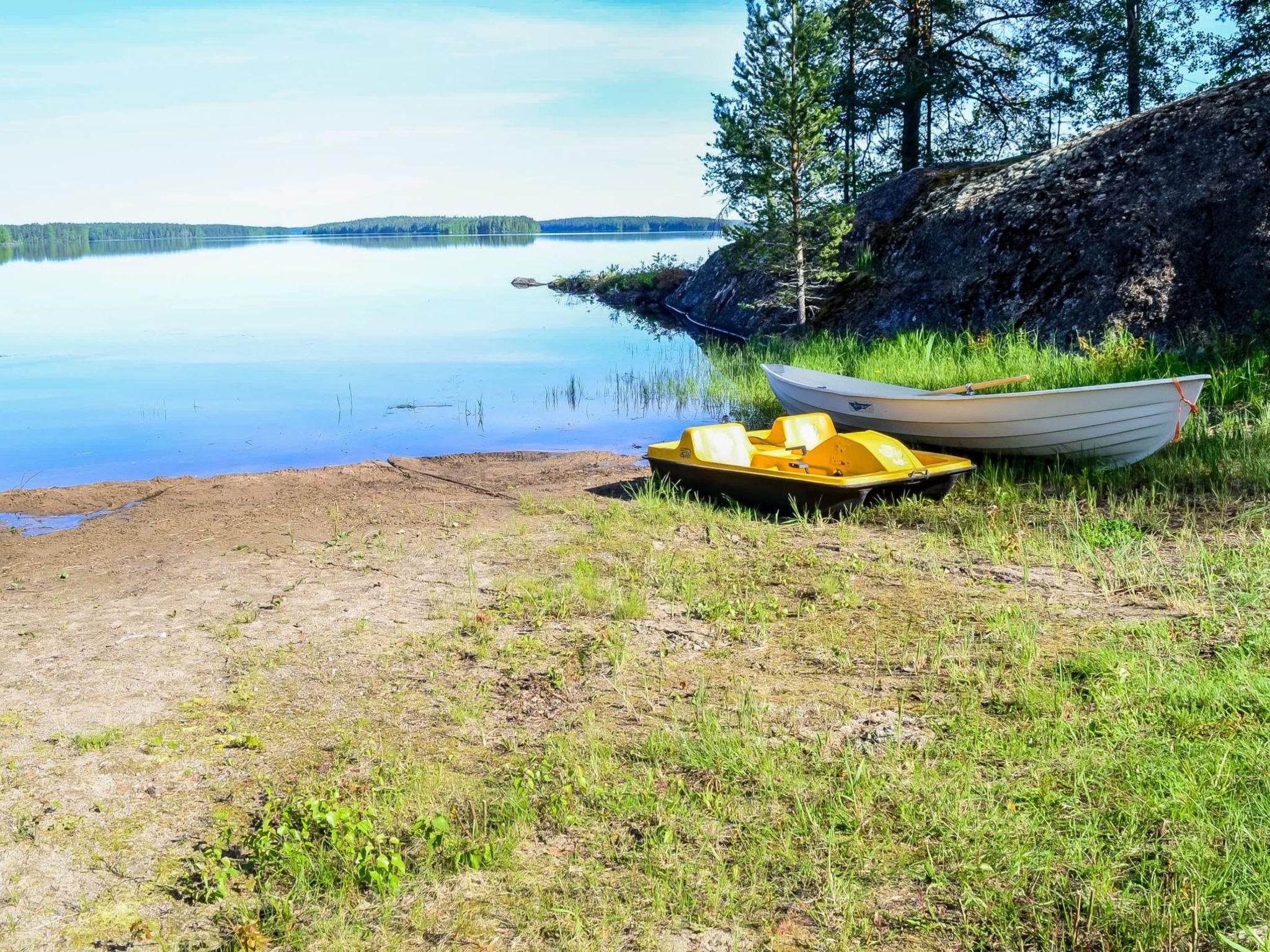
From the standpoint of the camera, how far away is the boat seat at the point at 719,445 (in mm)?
9562

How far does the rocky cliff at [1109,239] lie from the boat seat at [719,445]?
23.4 feet

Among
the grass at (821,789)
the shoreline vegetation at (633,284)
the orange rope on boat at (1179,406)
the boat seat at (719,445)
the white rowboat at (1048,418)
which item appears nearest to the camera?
the grass at (821,789)

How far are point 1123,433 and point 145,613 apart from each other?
27.0 ft

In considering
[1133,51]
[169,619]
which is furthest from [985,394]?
[1133,51]

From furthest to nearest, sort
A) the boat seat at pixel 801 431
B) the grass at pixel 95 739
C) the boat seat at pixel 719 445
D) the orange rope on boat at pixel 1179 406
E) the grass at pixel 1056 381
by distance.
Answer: the boat seat at pixel 801 431 < the boat seat at pixel 719 445 < the grass at pixel 1056 381 < the orange rope on boat at pixel 1179 406 < the grass at pixel 95 739

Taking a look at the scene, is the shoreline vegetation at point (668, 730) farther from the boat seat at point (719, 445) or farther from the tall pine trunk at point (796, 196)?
the tall pine trunk at point (796, 196)

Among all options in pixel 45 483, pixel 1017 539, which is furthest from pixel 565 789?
pixel 45 483

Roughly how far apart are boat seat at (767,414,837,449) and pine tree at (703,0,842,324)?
362 inches

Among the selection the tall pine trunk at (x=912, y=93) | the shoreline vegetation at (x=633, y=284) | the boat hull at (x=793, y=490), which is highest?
the tall pine trunk at (x=912, y=93)

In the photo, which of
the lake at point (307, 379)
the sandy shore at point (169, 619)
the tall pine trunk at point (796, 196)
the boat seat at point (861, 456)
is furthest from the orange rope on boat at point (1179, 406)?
the tall pine trunk at point (796, 196)

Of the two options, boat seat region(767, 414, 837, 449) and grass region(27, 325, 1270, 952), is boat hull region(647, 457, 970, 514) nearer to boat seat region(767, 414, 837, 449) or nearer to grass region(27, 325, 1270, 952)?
grass region(27, 325, 1270, 952)

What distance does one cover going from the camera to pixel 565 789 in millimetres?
4273

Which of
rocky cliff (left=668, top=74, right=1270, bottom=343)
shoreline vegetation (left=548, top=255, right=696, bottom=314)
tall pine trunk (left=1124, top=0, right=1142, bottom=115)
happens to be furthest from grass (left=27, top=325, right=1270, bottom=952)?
shoreline vegetation (left=548, top=255, right=696, bottom=314)

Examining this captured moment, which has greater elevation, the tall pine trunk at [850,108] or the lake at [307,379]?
the tall pine trunk at [850,108]
